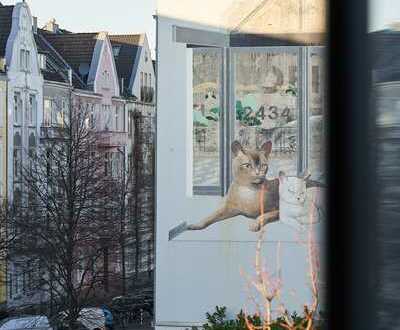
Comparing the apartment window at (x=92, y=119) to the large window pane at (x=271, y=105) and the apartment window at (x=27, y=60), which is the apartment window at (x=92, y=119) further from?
the large window pane at (x=271, y=105)

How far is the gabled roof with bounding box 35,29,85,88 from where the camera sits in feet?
96.1

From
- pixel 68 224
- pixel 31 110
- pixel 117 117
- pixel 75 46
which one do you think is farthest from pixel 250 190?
pixel 117 117

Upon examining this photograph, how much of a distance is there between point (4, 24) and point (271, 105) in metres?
17.7

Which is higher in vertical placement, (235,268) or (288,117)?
(288,117)

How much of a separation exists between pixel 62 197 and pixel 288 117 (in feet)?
37.6

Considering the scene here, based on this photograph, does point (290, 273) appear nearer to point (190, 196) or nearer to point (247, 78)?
point (190, 196)

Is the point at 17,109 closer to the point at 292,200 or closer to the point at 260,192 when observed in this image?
the point at 260,192

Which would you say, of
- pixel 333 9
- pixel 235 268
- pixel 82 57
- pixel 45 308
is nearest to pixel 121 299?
pixel 45 308

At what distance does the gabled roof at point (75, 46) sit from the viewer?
105ft

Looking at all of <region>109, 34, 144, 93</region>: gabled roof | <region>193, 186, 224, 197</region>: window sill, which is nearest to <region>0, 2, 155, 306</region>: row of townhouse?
<region>109, 34, 144, 93</region>: gabled roof

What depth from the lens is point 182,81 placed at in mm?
11375

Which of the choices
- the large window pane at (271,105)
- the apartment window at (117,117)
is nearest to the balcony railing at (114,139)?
the apartment window at (117,117)

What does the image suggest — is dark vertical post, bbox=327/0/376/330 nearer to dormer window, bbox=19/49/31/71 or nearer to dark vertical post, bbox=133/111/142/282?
dark vertical post, bbox=133/111/142/282

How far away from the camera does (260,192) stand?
11203mm
